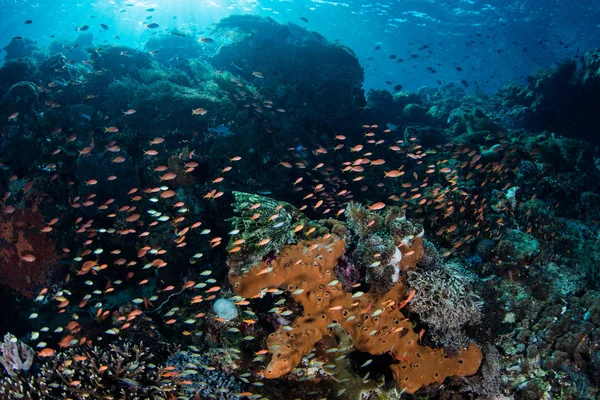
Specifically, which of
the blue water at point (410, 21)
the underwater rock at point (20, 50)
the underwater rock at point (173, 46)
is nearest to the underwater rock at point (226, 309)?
the underwater rock at point (173, 46)

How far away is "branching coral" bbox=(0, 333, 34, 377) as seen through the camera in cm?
566

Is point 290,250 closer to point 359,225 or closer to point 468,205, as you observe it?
point 359,225

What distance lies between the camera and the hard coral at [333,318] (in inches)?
188

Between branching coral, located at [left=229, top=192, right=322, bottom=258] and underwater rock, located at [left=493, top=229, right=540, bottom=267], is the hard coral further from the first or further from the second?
underwater rock, located at [left=493, top=229, right=540, bottom=267]

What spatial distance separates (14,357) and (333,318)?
604cm

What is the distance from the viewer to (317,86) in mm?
16859

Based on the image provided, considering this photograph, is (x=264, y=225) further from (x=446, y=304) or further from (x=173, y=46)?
(x=173, y=46)

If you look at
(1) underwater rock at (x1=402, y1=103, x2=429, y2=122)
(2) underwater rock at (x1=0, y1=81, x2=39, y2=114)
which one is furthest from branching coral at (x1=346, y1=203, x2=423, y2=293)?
(1) underwater rock at (x1=402, y1=103, x2=429, y2=122)

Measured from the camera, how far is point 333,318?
5.16 metres

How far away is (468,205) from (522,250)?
2.13 m

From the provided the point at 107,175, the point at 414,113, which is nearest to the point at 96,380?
the point at 107,175

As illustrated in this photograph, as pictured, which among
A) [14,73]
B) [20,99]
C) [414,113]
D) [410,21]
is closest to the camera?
[20,99]

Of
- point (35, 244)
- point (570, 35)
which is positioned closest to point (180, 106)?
point (35, 244)

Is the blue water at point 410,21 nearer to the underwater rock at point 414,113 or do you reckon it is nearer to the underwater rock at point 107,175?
the underwater rock at point 414,113
